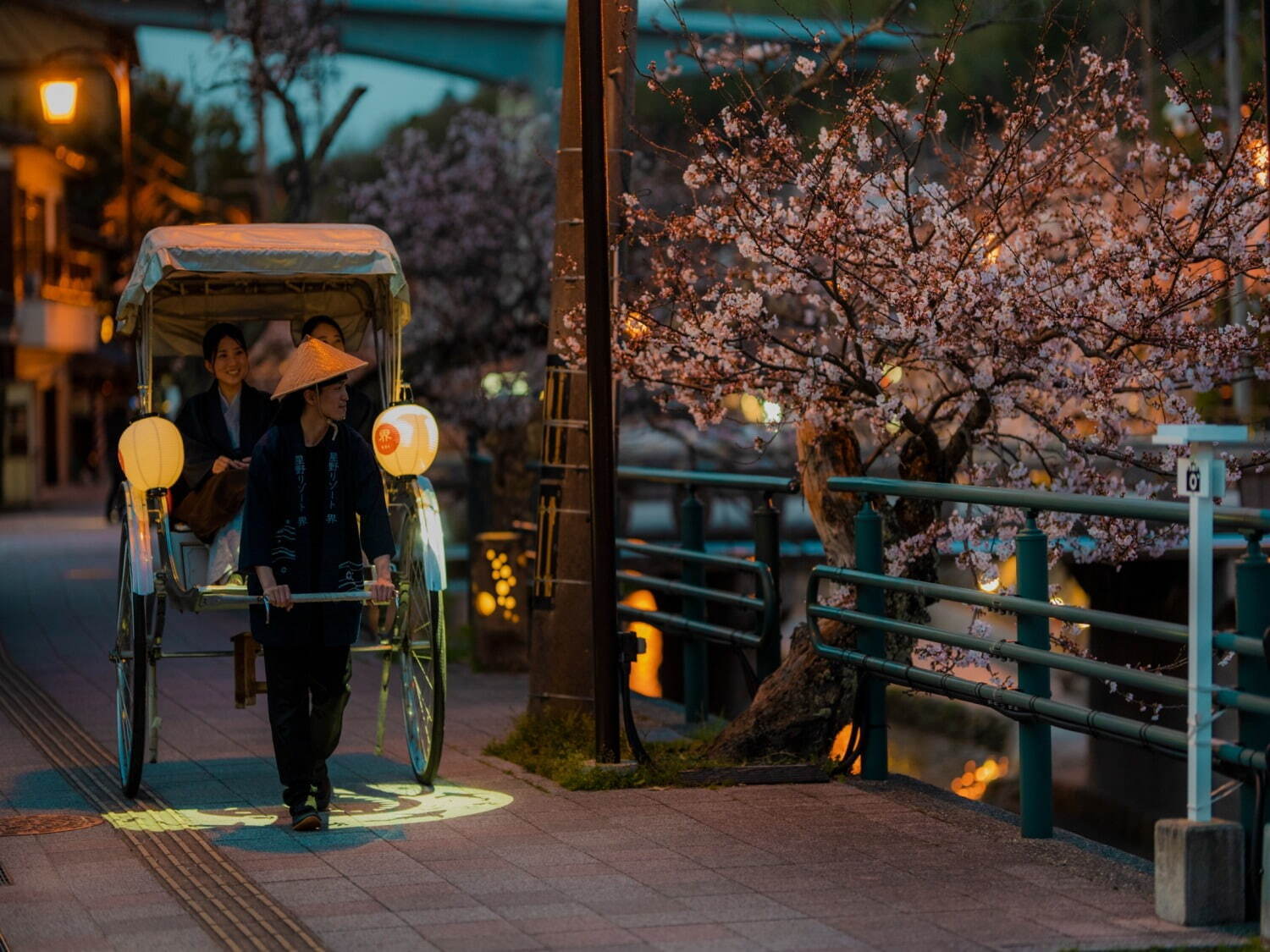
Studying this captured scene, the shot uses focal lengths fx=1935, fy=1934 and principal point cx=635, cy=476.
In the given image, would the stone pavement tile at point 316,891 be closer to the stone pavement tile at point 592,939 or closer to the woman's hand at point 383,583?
the stone pavement tile at point 592,939

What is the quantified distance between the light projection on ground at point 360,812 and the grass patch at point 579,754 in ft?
1.34

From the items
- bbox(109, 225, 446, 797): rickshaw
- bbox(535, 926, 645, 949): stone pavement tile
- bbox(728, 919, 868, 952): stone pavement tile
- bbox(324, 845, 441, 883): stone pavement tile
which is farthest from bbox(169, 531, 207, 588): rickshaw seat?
bbox(728, 919, 868, 952): stone pavement tile

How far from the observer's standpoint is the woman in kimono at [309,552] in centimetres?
→ 794

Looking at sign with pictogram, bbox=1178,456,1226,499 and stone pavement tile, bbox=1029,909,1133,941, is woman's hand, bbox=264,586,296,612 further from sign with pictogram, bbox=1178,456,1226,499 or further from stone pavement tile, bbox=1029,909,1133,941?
sign with pictogram, bbox=1178,456,1226,499

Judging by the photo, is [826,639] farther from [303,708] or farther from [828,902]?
[828,902]

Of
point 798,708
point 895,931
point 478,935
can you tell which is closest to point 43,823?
point 478,935

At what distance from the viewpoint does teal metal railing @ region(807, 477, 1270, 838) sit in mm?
6234

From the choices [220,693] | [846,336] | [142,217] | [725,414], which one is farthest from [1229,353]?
[142,217]

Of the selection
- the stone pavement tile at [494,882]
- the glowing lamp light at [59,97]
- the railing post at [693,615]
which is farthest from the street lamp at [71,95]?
the stone pavement tile at [494,882]

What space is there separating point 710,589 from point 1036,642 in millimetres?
3694

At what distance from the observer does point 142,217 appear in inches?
2012

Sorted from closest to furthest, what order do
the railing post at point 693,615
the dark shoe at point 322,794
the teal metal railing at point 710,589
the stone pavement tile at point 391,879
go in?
the stone pavement tile at point 391,879, the dark shoe at point 322,794, the teal metal railing at point 710,589, the railing post at point 693,615

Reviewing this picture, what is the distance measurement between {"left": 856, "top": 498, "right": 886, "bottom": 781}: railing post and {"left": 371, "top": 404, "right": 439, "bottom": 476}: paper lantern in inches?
80.8

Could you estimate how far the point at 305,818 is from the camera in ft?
25.8
